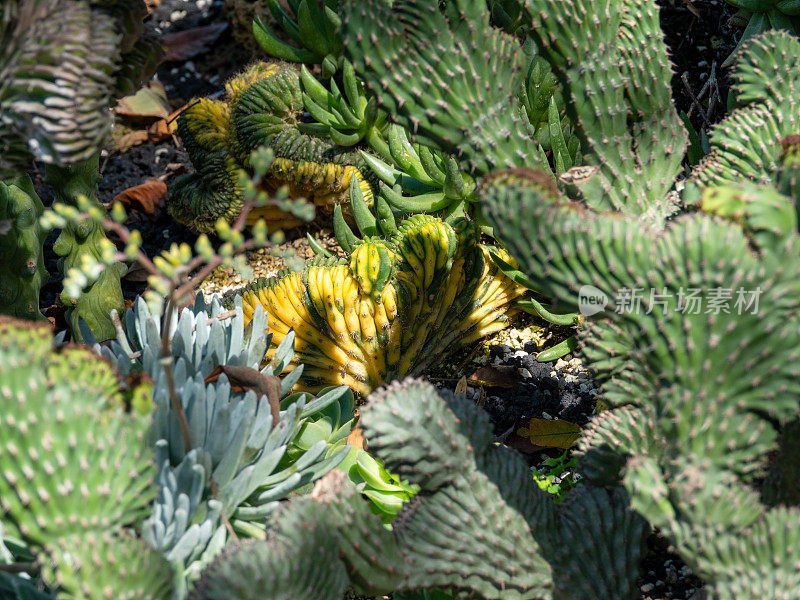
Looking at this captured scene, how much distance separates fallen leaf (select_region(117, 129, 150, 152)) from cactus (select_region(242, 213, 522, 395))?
72.3 inches

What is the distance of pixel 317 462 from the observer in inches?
77.1

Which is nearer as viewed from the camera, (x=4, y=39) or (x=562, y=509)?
(x=4, y=39)

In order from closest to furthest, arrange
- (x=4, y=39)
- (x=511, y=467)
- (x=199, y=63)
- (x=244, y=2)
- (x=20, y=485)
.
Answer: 1. (x=20, y=485)
2. (x=4, y=39)
3. (x=511, y=467)
4. (x=244, y=2)
5. (x=199, y=63)

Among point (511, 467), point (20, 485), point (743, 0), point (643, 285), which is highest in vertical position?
point (743, 0)

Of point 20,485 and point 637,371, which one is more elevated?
point 20,485

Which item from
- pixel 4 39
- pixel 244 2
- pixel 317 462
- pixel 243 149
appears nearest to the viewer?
pixel 4 39

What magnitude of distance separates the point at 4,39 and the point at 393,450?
3.67ft

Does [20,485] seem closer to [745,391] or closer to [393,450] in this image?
[393,450]

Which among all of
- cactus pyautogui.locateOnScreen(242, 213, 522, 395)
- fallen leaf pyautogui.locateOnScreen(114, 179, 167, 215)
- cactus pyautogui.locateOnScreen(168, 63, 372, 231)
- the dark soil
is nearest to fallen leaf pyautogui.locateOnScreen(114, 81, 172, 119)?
fallen leaf pyautogui.locateOnScreen(114, 179, 167, 215)

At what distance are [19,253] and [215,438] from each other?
3.18 feet

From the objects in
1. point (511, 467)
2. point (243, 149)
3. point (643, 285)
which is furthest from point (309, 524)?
point (243, 149)

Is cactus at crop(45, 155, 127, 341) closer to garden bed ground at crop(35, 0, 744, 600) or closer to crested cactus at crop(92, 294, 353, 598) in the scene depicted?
crested cactus at crop(92, 294, 353, 598)

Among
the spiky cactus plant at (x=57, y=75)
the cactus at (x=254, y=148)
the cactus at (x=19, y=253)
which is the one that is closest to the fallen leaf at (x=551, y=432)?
the cactus at (x=254, y=148)

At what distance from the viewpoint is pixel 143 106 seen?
3965 millimetres
